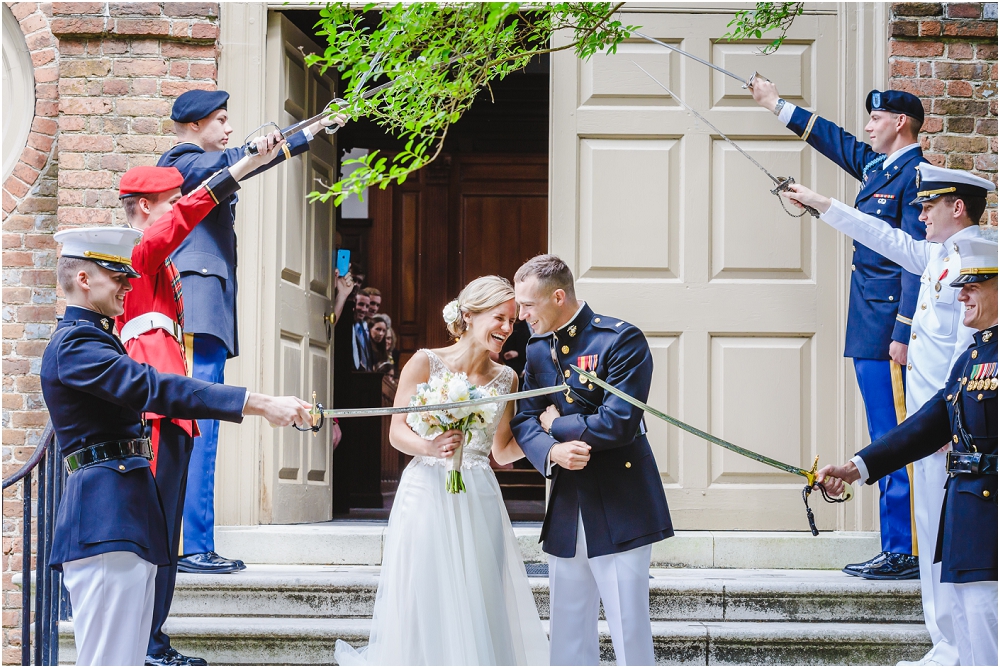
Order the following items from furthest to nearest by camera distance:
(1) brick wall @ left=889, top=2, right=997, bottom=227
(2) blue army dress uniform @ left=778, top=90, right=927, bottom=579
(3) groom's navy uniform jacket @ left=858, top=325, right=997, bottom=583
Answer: (1) brick wall @ left=889, top=2, right=997, bottom=227
(2) blue army dress uniform @ left=778, top=90, right=927, bottom=579
(3) groom's navy uniform jacket @ left=858, top=325, right=997, bottom=583

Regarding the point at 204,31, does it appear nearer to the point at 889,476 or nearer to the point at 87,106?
the point at 87,106

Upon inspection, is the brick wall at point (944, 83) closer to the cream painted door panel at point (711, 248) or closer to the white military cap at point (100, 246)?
the cream painted door panel at point (711, 248)

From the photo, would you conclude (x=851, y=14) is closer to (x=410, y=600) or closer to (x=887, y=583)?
(x=887, y=583)

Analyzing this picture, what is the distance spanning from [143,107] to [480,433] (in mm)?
2795

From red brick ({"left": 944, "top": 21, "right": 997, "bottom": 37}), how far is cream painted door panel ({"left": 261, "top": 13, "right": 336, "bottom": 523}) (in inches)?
132

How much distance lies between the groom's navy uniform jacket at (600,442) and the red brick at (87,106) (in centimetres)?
302

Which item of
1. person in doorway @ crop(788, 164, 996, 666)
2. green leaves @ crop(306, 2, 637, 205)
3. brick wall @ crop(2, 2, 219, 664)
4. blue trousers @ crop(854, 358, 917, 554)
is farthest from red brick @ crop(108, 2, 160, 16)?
blue trousers @ crop(854, 358, 917, 554)

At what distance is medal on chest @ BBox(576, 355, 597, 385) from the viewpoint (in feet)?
10.6

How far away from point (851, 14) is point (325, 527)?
3693mm

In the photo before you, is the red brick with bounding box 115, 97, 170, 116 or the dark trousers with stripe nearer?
the dark trousers with stripe

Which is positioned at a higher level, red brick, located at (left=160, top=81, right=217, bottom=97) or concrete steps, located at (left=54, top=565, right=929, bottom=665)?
red brick, located at (left=160, top=81, right=217, bottom=97)

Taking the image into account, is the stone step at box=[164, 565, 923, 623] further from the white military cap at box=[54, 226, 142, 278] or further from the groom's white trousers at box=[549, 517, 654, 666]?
the white military cap at box=[54, 226, 142, 278]

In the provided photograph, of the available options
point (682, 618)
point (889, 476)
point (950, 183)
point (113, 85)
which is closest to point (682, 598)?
point (682, 618)

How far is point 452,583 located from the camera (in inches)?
132
